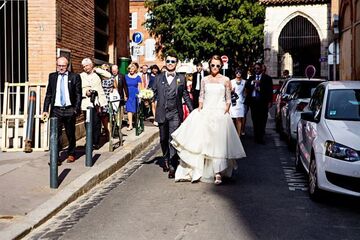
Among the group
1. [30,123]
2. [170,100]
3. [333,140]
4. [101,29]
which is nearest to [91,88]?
[30,123]

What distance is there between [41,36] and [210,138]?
5.13 metres

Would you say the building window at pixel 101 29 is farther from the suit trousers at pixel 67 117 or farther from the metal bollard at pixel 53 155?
the metal bollard at pixel 53 155

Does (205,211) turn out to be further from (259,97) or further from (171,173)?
(259,97)

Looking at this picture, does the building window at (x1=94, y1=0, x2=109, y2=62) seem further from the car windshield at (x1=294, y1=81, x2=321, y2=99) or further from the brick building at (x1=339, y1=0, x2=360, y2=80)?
the brick building at (x1=339, y1=0, x2=360, y2=80)

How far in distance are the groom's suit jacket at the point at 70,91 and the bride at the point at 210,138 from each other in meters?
2.12

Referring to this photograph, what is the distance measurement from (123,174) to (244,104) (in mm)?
5551

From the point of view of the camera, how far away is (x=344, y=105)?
27.4ft

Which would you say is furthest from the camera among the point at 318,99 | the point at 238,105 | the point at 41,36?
the point at 238,105

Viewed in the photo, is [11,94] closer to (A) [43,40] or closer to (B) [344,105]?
(A) [43,40]

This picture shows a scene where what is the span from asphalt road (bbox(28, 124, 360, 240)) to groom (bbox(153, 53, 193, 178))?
0.80 meters

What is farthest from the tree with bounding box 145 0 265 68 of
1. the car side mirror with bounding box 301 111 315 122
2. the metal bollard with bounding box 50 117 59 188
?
the metal bollard with bounding box 50 117 59 188

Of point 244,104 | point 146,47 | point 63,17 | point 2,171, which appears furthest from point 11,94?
point 146,47

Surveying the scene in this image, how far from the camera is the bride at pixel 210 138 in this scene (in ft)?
29.5

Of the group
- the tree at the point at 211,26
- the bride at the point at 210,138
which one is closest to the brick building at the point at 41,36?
the bride at the point at 210,138
